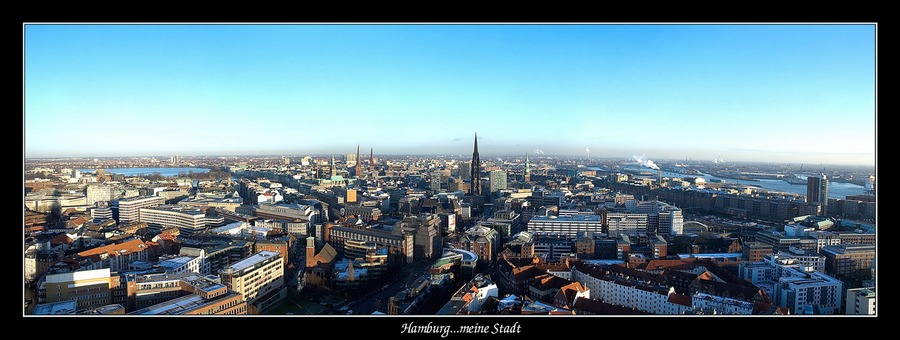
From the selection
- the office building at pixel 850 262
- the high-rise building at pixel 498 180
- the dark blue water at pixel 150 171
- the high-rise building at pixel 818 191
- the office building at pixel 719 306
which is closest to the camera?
the office building at pixel 719 306

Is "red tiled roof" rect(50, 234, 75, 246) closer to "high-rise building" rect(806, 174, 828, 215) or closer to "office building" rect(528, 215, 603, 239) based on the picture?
"office building" rect(528, 215, 603, 239)

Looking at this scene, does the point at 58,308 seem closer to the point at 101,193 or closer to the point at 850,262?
the point at 850,262

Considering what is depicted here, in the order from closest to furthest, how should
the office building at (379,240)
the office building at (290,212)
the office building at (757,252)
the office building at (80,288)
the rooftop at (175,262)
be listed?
the office building at (80,288), the rooftop at (175,262), the office building at (757,252), the office building at (379,240), the office building at (290,212)

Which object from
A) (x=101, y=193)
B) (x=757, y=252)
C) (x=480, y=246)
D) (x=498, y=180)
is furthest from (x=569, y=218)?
(x=101, y=193)

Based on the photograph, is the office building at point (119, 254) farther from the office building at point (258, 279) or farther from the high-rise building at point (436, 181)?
the high-rise building at point (436, 181)

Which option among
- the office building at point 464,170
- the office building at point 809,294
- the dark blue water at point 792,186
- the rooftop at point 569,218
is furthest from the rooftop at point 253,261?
the office building at point 464,170

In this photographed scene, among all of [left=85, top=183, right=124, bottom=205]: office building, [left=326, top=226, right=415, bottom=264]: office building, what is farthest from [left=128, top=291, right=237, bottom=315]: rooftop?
[left=85, top=183, right=124, bottom=205]: office building
